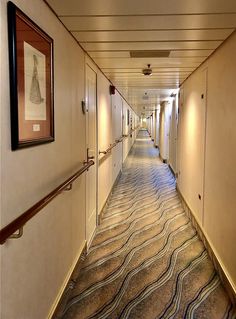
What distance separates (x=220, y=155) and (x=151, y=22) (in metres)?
1.37

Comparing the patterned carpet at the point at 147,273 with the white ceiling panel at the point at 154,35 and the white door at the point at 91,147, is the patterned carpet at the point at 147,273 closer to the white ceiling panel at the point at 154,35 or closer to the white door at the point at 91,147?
the white door at the point at 91,147

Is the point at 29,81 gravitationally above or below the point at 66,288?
above

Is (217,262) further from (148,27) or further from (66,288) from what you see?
(148,27)

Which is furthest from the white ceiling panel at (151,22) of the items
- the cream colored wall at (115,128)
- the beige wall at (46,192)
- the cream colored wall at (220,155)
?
the cream colored wall at (115,128)

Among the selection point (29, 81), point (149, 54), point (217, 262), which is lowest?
point (217, 262)

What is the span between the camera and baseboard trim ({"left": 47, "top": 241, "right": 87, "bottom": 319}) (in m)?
2.15

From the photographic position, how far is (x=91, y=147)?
3621 millimetres

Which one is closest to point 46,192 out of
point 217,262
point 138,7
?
point 138,7

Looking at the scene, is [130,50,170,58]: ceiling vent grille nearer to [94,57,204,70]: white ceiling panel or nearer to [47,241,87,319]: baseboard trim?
[94,57,204,70]: white ceiling panel

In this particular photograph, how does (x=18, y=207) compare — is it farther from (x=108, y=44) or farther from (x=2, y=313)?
(x=108, y=44)

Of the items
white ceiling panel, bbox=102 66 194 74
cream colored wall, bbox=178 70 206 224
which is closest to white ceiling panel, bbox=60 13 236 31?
cream colored wall, bbox=178 70 206 224

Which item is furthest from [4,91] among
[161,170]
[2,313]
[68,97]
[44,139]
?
[161,170]

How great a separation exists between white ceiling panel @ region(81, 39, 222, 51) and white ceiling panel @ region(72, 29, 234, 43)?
96mm

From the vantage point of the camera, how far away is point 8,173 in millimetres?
1354
